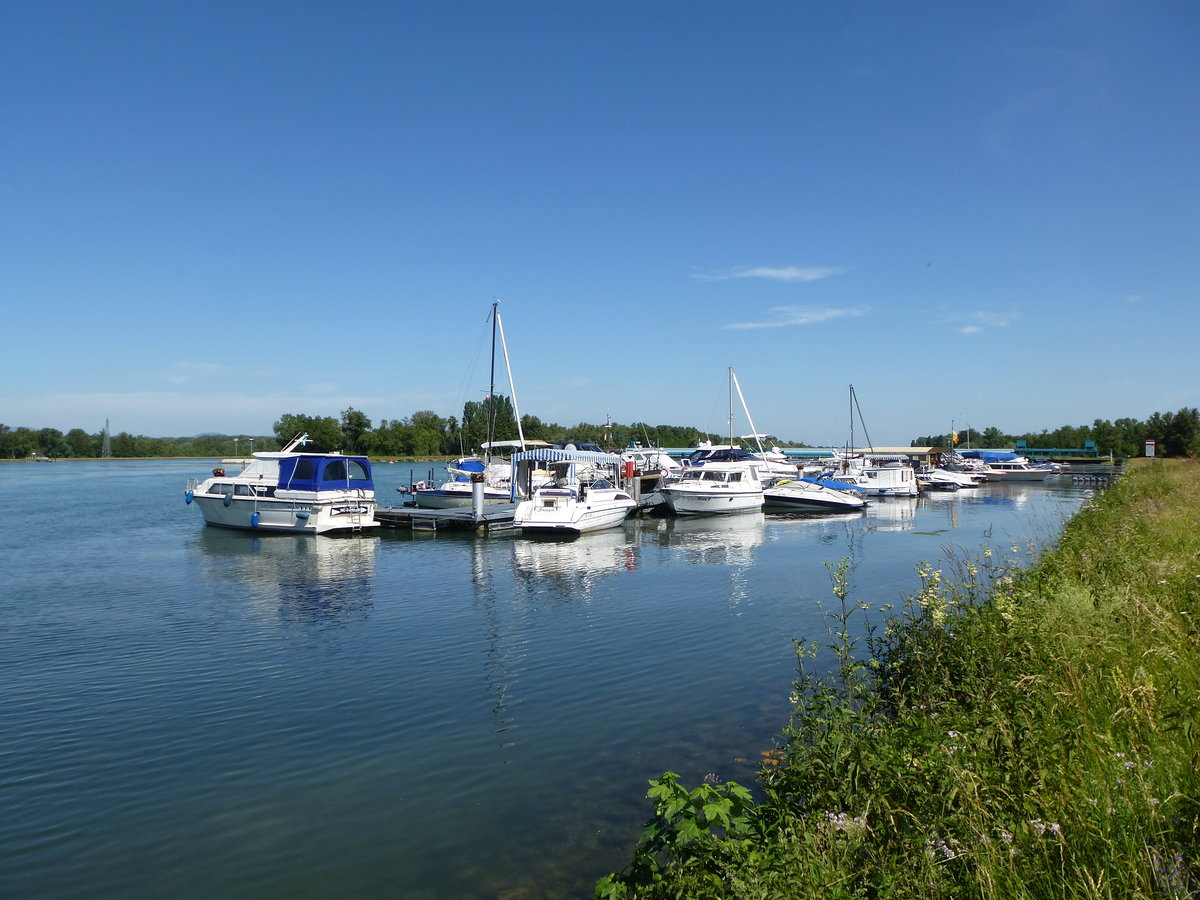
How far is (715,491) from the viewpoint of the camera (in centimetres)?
4528

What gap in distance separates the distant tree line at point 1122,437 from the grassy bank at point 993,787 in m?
48.3

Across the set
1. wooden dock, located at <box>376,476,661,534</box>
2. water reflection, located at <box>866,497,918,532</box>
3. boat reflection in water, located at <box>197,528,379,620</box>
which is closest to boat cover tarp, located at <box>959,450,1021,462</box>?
water reflection, located at <box>866,497,918,532</box>

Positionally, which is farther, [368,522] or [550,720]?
[368,522]

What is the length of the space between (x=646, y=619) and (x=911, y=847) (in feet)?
42.4

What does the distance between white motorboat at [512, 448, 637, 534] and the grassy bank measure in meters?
25.8

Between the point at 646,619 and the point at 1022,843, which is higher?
the point at 1022,843

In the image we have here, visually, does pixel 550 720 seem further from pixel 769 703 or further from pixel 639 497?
pixel 639 497

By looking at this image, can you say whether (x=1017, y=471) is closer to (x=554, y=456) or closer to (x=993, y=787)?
(x=554, y=456)

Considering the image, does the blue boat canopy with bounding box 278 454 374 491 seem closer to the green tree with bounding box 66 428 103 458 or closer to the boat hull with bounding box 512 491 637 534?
the boat hull with bounding box 512 491 637 534

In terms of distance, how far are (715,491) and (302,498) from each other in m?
23.4

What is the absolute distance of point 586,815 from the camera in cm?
794

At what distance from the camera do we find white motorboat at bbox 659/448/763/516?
149 feet

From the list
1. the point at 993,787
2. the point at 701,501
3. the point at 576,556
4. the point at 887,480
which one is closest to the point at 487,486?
the point at 701,501

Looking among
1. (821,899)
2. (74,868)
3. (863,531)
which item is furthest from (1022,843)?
(863,531)
